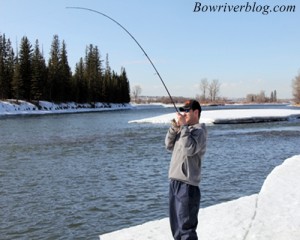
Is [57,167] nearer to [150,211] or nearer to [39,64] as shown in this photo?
[150,211]

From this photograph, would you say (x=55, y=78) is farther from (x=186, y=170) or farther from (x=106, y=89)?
(x=186, y=170)

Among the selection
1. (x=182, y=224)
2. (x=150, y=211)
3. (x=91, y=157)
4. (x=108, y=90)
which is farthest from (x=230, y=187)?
(x=108, y=90)

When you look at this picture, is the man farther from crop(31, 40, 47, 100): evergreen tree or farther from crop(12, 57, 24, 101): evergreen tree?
crop(31, 40, 47, 100): evergreen tree

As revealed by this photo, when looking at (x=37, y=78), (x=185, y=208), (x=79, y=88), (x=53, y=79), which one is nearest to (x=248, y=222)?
(x=185, y=208)

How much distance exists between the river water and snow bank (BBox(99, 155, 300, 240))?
1336mm

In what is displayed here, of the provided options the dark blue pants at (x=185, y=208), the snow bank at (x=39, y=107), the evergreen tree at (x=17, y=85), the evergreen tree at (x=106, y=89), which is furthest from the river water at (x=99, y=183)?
the evergreen tree at (x=106, y=89)

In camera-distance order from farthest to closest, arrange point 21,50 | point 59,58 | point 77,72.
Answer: point 77,72 < point 59,58 < point 21,50

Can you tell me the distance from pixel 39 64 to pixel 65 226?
244 ft

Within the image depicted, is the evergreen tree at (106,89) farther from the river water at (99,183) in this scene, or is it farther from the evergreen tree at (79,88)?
the river water at (99,183)

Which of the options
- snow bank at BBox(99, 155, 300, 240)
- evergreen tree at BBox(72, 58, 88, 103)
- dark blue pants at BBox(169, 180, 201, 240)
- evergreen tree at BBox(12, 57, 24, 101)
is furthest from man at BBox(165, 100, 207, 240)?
evergreen tree at BBox(72, 58, 88, 103)

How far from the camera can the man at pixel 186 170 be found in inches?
177

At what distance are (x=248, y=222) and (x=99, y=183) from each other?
20.7 ft

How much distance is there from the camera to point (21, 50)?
7606 cm

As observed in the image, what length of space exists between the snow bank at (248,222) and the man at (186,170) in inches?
52.9
